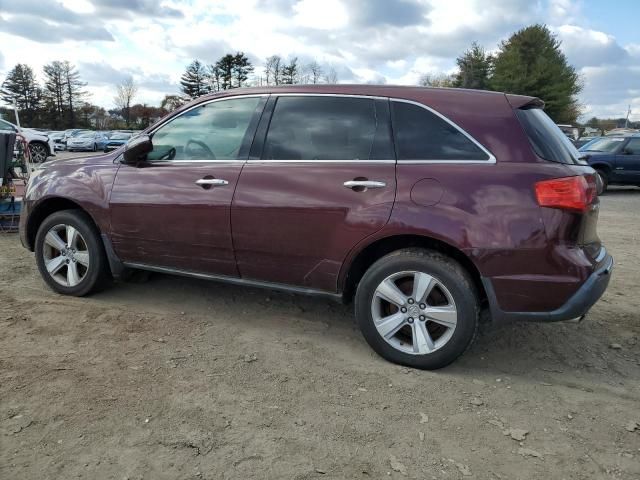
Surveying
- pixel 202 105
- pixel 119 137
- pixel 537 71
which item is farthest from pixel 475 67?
pixel 202 105

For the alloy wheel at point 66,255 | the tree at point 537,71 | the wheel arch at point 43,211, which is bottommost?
the alloy wheel at point 66,255

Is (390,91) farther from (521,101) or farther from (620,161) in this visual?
(620,161)

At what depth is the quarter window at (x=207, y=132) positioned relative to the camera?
3.86m

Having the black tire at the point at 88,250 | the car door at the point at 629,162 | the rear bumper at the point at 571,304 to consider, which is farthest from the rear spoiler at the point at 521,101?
the car door at the point at 629,162

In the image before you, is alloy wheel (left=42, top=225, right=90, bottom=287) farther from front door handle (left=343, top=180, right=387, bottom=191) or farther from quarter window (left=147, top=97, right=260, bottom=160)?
front door handle (left=343, top=180, right=387, bottom=191)

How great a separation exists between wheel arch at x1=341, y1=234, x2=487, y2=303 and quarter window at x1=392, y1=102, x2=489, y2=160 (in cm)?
52

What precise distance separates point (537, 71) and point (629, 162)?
3471cm

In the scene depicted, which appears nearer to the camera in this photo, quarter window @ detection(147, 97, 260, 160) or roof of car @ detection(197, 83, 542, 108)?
roof of car @ detection(197, 83, 542, 108)

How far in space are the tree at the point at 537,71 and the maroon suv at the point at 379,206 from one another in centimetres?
4416

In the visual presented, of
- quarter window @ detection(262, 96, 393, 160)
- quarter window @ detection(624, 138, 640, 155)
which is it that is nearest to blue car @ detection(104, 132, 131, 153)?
quarter window @ detection(624, 138, 640, 155)

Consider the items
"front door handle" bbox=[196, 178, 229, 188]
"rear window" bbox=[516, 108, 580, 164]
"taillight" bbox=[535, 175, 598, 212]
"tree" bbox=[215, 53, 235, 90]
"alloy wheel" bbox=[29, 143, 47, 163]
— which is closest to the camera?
"taillight" bbox=[535, 175, 598, 212]

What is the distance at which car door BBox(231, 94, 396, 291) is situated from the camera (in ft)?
10.9

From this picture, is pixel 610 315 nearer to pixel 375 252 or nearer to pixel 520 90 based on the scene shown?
pixel 375 252

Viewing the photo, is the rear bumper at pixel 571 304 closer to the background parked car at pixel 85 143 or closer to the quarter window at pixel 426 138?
the quarter window at pixel 426 138
